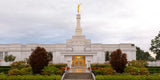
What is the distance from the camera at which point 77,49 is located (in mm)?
43656

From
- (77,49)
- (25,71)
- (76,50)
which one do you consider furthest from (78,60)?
(25,71)

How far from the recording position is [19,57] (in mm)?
46844

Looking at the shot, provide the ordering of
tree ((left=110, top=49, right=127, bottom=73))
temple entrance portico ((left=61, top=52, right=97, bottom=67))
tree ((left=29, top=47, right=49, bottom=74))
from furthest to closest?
1. temple entrance portico ((left=61, top=52, right=97, bottom=67))
2. tree ((left=110, top=49, right=127, bottom=73))
3. tree ((left=29, top=47, right=49, bottom=74))

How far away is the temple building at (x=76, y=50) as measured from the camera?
4162 centimetres

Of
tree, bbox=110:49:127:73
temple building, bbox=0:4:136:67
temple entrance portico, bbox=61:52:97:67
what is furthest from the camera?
temple building, bbox=0:4:136:67

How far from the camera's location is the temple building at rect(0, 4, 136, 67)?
137ft

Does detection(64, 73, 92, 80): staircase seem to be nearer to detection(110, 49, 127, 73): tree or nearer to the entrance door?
detection(110, 49, 127, 73): tree

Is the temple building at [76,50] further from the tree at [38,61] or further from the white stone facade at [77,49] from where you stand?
the tree at [38,61]

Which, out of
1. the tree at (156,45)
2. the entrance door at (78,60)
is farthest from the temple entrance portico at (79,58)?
the tree at (156,45)

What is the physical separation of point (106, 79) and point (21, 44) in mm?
36950

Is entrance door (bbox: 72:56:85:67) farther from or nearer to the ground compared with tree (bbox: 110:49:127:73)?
nearer to the ground

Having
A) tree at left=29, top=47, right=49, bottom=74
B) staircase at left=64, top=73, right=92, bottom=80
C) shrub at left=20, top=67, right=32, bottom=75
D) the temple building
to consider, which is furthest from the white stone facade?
tree at left=29, top=47, right=49, bottom=74

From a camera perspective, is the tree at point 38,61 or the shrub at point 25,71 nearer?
the tree at point 38,61

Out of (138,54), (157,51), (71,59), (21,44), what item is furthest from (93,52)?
(138,54)
